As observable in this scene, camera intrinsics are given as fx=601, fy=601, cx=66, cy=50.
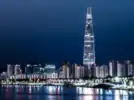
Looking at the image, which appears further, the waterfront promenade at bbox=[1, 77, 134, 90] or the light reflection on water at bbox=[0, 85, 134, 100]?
the waterfront promenade at bbox=[1, 77, 134, 90]

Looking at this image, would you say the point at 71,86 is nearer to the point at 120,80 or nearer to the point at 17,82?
the point at 120,80

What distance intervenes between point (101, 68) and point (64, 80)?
692cm

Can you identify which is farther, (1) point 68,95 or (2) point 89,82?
(2) point 89,82

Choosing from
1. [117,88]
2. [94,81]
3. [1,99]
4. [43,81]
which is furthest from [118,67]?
[1,99]

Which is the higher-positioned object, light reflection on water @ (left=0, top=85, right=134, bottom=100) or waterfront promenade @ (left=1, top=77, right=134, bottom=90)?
waterfront promenade @ (left=1, top=77, right=134, bottom=90)

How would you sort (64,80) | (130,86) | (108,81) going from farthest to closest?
1. (64,80)
2. (108,81)
3. (130,86)

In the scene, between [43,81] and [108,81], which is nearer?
[108,81]

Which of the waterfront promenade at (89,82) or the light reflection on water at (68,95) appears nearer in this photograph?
the light reflection on water at (68,95)

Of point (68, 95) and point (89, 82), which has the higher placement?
point (89, 82)

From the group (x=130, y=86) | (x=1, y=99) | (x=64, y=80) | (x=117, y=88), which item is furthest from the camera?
(x=64, y=80)

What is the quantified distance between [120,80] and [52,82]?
20.1 m

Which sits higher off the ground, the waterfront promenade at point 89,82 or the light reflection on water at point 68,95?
the waterfront promenade at point 89,82

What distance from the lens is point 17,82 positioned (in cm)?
8512

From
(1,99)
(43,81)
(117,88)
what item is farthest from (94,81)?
(1,99)
